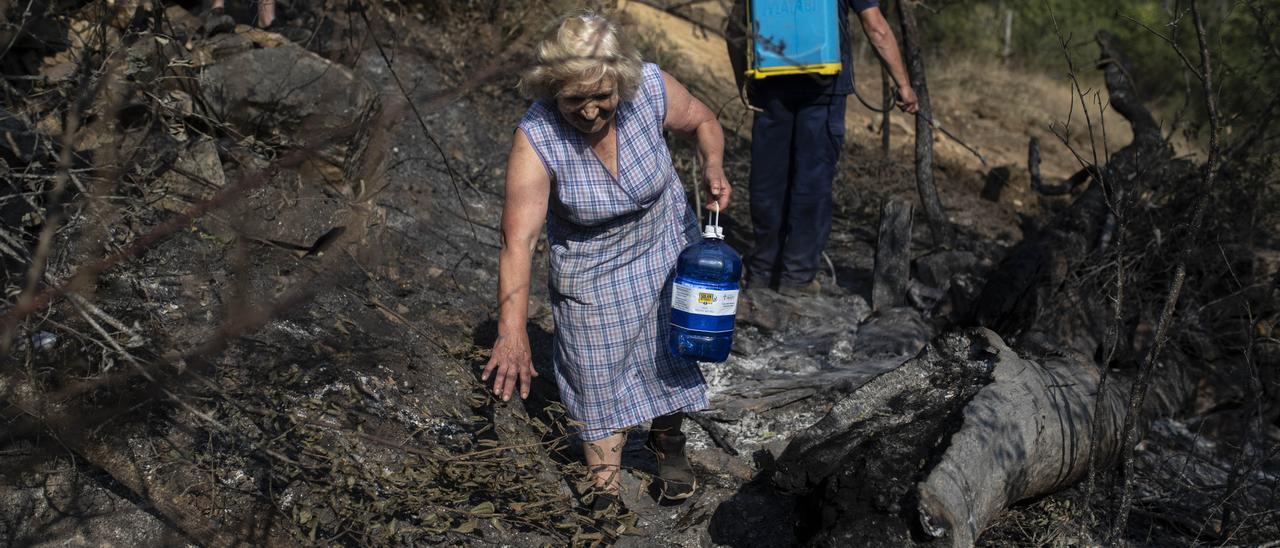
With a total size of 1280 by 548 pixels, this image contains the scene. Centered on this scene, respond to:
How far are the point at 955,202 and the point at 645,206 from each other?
491 cm

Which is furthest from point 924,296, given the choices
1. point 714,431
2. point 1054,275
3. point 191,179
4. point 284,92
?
point 191,179

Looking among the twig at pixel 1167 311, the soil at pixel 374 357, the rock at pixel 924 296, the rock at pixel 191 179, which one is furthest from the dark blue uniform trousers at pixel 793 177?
the rock at pixel 191 179

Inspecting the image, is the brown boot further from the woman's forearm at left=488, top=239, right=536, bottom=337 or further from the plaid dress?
the woman's forearm at left=488, top=239, right=536, bottom=337

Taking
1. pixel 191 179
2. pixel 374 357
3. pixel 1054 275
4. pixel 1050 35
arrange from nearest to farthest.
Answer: pixel 374 357, pixel 191 179, pixel 1054 275, pixel 1050 35

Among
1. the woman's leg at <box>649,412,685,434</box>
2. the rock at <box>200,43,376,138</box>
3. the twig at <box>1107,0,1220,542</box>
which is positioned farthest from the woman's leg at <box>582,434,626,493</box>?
the rock at <box>200,43,376,138</box>

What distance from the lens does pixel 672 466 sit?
381 cm

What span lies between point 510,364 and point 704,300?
2.15 ft

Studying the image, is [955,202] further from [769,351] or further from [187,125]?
[187,125]

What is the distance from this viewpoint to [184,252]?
4465mm

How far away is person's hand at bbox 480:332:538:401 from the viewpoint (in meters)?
3.11

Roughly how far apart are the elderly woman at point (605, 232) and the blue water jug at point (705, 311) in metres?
0.16

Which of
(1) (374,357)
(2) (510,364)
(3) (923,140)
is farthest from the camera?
(3) (923,140)

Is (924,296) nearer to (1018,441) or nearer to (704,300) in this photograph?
(1018,441)

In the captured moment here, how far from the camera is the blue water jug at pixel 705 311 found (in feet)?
10.9
